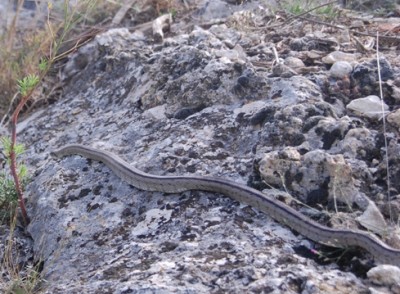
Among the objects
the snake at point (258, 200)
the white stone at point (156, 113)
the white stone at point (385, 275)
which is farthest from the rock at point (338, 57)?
the white stone at point (385, 275)

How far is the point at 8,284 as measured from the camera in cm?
257

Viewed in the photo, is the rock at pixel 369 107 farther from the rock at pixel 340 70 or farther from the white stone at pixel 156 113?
the white stone at pixel 156 113

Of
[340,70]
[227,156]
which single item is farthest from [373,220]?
[340,70]

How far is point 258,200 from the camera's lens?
2.61 metres

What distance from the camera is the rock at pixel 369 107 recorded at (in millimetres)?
2933

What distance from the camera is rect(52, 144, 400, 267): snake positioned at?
228 centimetres

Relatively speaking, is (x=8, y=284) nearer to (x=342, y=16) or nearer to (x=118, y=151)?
(x=118, y=151)

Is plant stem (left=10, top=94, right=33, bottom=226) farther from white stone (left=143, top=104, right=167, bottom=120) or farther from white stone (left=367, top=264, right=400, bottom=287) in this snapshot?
white stone (left=367, top=264, right=400, bottom=287)

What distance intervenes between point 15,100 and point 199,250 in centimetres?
253

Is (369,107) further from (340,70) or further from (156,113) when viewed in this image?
(156,113)

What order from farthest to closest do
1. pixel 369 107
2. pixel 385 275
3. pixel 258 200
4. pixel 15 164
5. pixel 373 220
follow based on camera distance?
pixel 15 164, pixel 369 107, pixel 258 200, pixel 373 220, pixel 385 275

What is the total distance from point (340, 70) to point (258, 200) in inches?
38.6

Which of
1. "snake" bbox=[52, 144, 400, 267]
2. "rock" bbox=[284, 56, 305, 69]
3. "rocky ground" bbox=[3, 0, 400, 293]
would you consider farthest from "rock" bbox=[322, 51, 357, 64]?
"snake" bbox=[52, 144, 400, 267]

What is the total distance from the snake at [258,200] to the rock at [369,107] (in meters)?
0.68
